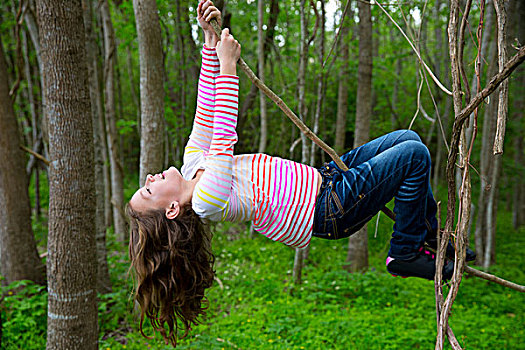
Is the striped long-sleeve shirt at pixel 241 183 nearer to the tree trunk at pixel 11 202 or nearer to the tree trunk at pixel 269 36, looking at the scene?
the tree trunk at pixel 11 202

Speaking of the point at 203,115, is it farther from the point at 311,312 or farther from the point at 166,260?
the point at 311,312

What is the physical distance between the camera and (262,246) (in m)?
6.54

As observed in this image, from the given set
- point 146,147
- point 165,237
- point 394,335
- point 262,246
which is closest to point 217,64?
point 165,237

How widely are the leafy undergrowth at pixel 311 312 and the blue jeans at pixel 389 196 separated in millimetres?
1705

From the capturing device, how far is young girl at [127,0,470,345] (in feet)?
5.80

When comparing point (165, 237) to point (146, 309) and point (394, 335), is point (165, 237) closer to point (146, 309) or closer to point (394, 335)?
point (146, 309)

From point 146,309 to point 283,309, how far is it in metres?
2.57

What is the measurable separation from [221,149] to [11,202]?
3.34 m

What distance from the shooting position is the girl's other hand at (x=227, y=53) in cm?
175

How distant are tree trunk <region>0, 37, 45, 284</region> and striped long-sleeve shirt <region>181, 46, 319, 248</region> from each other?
2.99 metres

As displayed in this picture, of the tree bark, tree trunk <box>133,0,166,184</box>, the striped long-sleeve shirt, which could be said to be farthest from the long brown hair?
the tree bark

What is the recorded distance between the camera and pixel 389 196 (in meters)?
1.87

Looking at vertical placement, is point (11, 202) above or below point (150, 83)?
below

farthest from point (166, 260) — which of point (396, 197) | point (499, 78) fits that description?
point (499, 78)
